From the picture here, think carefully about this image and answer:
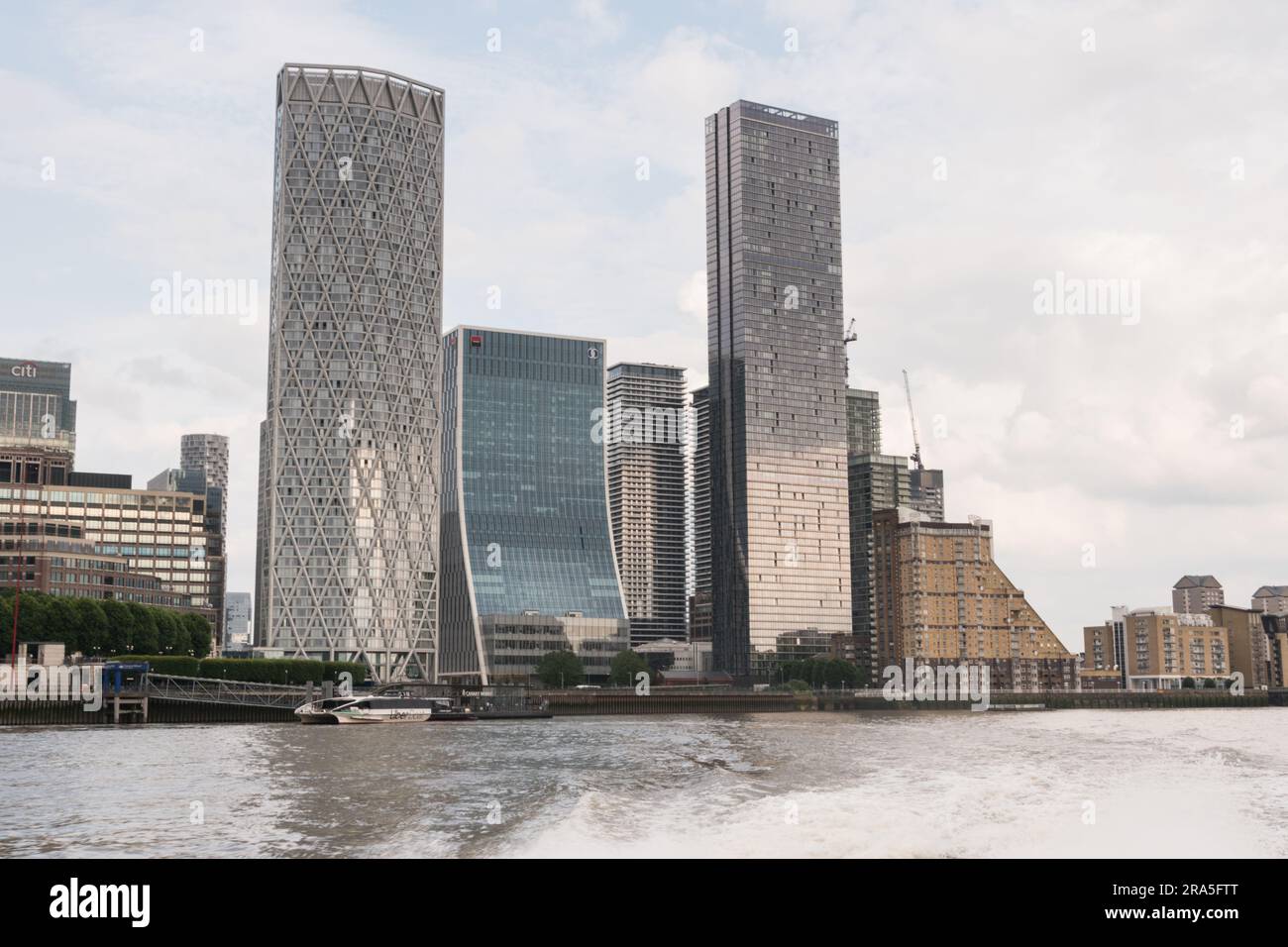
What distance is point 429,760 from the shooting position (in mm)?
80062

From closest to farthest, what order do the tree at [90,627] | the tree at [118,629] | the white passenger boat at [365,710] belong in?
the white passenger boat at [365,710]
the tree at [90,627]
the tree at [118,629]

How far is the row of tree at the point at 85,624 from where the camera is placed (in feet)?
537

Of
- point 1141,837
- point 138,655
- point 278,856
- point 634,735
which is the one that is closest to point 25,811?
point 278,856

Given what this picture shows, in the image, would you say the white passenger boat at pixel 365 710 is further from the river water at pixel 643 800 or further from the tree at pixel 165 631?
the river water at pixel 643 800

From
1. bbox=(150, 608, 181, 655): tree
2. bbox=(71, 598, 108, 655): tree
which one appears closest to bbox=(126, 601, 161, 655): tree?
bbox=(150, 608, 181, 655): tree

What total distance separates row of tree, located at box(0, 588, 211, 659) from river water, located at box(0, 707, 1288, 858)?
75.5 m

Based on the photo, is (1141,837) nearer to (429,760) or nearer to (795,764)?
(795,764)

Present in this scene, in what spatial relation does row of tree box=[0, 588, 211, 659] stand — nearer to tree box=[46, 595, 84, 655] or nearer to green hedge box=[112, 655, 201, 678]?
tree box=[46, 595, 84, 655]
